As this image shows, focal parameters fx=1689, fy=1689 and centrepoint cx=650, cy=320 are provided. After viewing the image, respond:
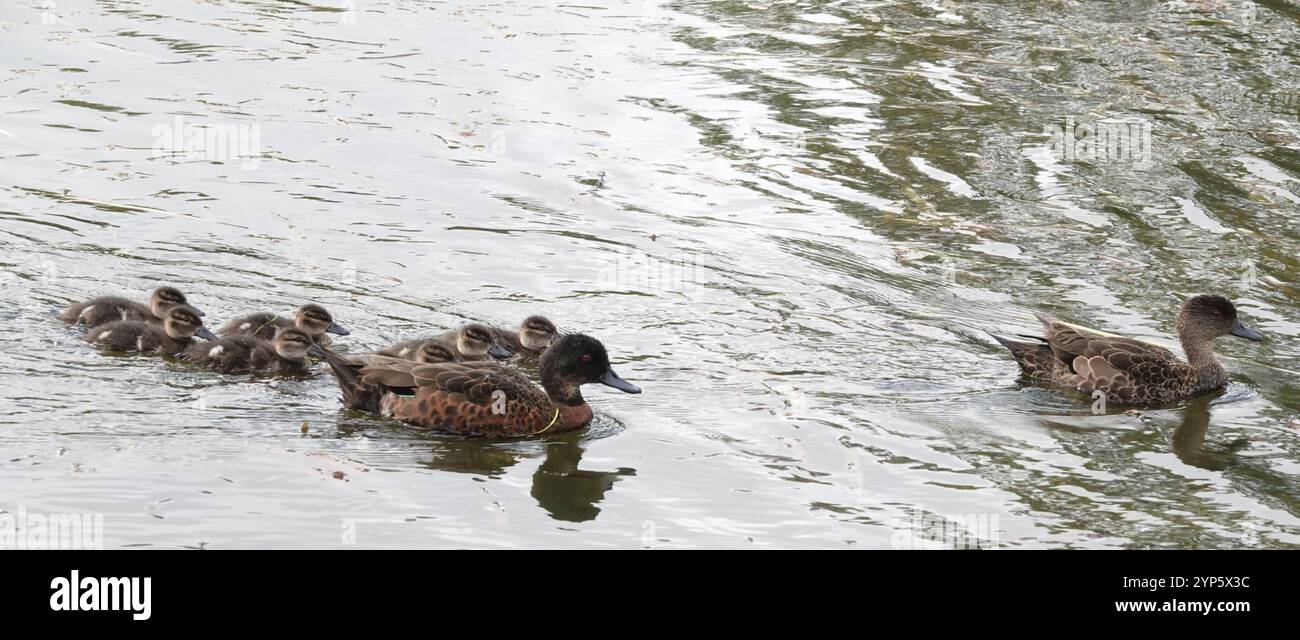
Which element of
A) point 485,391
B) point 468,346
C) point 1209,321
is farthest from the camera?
→ point 1209,321

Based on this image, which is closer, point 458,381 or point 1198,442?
point 458,381

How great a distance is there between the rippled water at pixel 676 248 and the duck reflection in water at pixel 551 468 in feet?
0.09

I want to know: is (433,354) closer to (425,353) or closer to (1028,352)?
(425,353)

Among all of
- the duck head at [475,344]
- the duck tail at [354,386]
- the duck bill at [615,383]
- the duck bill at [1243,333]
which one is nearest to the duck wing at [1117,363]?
the duck bill at [1243,333]

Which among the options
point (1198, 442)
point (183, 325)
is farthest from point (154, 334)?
point (1198, 442)

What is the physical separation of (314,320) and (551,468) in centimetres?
216

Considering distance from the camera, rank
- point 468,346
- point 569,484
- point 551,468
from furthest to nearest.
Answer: point 468,346 < point 551,468 < point 569,484

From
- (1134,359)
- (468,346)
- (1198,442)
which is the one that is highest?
(1134,359)

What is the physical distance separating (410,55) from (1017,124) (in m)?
6.39

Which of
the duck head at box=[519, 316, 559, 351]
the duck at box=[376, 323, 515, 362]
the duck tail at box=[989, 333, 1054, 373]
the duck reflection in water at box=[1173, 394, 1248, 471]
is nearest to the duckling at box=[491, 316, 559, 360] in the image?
the duck head at box=[519, 316, 559, 351]

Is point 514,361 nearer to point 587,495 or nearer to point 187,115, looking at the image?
point 587,495

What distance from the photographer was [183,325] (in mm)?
9922

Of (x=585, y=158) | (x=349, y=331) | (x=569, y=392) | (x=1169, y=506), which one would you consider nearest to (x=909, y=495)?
(x=1169, y=506)

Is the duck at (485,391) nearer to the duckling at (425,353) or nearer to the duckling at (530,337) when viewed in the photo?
the duckling at (425,353)
